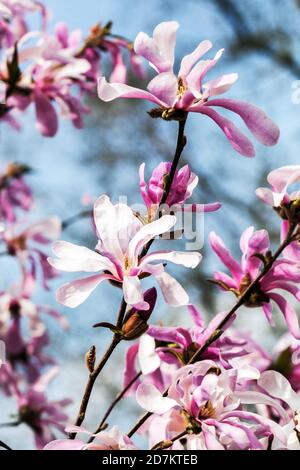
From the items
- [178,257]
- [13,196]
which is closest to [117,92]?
[178,257]

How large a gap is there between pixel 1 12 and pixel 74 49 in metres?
0.31

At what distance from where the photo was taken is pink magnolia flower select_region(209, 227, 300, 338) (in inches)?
25.3

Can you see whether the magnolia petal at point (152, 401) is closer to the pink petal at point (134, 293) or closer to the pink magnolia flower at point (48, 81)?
the pink petal at point (134, 293)

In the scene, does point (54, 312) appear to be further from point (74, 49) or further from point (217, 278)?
point (217, 278)

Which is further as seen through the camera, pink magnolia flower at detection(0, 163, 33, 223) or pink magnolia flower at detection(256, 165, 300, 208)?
pink magnolia flower at detection(0, 163, 33, 223)

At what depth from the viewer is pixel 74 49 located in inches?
46.6

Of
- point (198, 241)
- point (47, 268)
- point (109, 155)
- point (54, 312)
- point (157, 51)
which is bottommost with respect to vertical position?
point (109, 155)

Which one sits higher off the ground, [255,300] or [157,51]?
[157,51]

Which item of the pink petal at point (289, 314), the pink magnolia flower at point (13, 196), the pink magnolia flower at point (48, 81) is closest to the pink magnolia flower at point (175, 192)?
the pink petal at point (289, 314)

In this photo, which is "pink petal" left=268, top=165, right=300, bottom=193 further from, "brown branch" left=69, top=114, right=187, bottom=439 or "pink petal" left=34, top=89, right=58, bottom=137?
"pink petal" left=34, top=89, right=58, bottom=137

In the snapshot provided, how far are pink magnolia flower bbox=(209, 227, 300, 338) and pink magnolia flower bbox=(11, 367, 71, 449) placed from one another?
20.6 inches

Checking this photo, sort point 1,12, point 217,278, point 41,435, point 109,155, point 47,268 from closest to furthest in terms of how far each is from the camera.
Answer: point 217,278, point 1,12, point 41,435, point 47,268, point 109,155

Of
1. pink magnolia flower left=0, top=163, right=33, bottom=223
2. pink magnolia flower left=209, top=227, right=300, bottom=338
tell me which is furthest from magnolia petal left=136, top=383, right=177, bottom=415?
pink magnolia flower left=0, top=163, right=33, bottom=223
